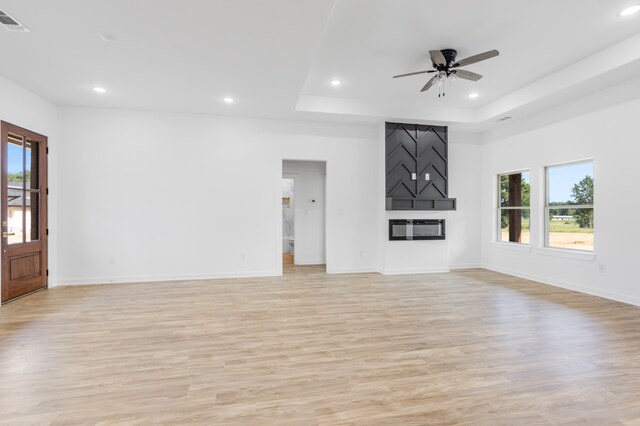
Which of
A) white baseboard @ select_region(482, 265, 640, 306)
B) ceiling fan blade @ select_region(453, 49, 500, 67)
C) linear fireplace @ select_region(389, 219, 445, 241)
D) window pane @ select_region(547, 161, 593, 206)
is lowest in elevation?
white baseboard @ select_region(482, 265, 640, 306)

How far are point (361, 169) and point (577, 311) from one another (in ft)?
13.4

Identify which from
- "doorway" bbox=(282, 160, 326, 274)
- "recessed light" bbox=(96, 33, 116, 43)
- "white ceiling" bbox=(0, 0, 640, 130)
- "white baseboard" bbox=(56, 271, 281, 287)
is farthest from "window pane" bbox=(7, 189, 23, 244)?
"doorway" bbox=(282, 160, 326, 274)

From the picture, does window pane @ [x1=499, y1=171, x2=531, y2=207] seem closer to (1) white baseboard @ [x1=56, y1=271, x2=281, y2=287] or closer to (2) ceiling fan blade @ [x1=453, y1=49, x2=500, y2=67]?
(2) ceiling fan blade @ [x1=453, y1=49, x2=500, y2=67]

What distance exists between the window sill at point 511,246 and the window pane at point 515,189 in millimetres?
797

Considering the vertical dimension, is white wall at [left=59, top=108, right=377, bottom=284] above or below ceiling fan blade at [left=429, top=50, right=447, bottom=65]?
below

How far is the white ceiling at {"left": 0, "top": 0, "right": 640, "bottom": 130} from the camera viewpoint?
114 inches

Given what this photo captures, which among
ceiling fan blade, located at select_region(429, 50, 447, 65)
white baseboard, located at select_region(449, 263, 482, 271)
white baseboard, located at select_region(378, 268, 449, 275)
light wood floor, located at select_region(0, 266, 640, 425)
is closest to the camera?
light wood floor, located at select_region(0, 266, 640, 425)

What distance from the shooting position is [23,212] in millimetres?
4625

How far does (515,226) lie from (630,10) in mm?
4093

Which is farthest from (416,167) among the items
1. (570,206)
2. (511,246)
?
(570,206)

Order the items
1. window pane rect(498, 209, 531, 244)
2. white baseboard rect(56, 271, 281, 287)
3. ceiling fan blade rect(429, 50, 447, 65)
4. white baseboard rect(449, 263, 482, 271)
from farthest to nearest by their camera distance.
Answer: white baseboard rect(449, 263, 482, 271), window pane rect(498, 209, 531, 244), white baseboard rect(56, 271, 281, 287), ceiling fan blade rect(429, 50, 447, 65)

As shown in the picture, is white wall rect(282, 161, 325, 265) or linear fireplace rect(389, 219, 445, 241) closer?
linear fireplace rect(389, 219, 445, 241)

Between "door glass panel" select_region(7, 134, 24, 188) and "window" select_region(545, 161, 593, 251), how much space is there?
28.1ft

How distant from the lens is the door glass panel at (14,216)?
4363mm
